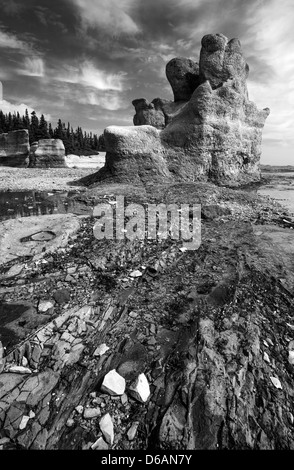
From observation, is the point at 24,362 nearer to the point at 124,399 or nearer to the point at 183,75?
the point at 124,399

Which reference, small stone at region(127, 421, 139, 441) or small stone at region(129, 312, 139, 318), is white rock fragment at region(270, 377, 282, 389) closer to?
small stone at region(127, 421, 139, 441)

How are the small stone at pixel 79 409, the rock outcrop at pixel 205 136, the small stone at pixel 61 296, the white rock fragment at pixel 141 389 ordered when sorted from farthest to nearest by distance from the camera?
the rock outcrop at pixel 205 136, the small stone at pixel 61 296, the white rock fragment at pixel 141 389, the small stone at pixel 79 409

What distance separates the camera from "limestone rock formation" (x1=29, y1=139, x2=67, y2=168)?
28.9 meters

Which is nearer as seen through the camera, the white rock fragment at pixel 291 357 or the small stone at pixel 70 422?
the small stone at pixel 70 422

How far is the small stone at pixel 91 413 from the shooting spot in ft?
7.06

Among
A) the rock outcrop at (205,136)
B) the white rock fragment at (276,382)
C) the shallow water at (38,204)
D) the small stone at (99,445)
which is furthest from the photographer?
the rock outcrop at (205,136)

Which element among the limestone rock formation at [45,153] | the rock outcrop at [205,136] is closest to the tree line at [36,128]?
the limestone rock formation at [45,153]

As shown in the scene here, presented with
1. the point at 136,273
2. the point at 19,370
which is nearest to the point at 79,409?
the point at 19,370

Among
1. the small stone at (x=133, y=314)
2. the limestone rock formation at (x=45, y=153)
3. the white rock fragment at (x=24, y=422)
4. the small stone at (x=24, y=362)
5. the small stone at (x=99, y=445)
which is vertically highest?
the limestone rock formation at (x=45, y=153)

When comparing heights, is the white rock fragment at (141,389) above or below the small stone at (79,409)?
above

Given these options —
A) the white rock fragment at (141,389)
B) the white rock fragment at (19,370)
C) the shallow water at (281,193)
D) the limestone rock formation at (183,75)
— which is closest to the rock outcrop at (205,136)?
the limestone rock formation at (183,75)

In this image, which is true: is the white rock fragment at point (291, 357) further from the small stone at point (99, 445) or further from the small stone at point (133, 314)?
the small stone at point (99, 445)

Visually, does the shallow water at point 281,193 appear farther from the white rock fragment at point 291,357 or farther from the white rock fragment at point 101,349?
the white rock fragment at point 101,349

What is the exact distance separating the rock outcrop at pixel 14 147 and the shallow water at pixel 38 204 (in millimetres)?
19311
